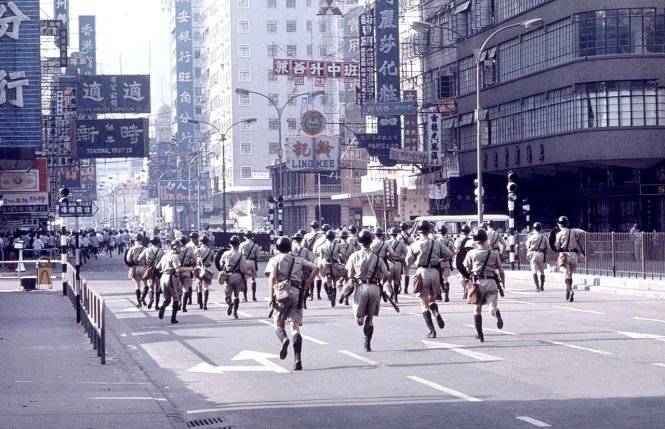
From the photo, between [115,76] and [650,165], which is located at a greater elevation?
[115,76]

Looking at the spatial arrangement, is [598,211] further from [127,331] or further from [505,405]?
[505,405]

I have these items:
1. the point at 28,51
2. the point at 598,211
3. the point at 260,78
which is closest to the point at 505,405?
the point at 598,211

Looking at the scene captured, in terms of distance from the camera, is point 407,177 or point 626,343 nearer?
point 626,343

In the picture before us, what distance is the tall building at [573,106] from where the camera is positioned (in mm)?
49188

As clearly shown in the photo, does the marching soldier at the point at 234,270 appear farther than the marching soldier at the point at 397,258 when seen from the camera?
No

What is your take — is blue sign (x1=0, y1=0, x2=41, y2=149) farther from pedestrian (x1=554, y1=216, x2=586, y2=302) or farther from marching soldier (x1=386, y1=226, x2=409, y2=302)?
pedestrian (x1=554, y1=216, x2=586, y2=302)

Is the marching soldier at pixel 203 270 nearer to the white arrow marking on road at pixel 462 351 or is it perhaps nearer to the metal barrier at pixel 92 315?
the metal barrier at pixel 92 315

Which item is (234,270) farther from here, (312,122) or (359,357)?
(312,122)

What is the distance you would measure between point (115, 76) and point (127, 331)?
132 feet

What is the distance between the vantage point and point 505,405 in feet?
39.5

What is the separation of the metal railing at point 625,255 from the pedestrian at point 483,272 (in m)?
15.2

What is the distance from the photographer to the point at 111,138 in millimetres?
59688

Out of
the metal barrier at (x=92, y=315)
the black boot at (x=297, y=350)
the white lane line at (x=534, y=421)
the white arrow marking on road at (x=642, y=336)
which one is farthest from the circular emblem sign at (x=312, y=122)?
the white lane line at (x=534, y=421)

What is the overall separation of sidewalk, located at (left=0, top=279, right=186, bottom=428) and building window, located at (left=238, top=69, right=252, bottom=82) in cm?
11085
